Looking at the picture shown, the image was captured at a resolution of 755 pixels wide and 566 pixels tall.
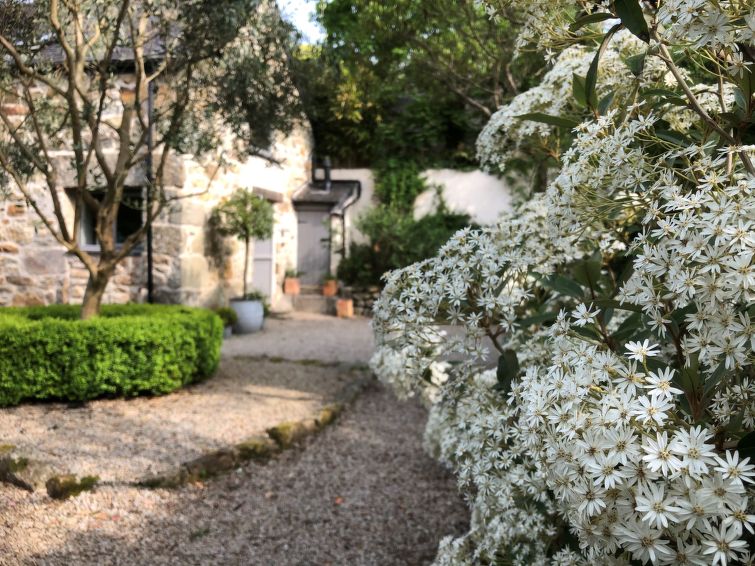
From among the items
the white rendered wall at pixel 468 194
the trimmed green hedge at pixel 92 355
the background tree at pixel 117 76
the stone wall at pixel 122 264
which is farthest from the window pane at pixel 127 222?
the white rendered wall at pixel 468 194

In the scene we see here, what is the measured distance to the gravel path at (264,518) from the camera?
2.58 m

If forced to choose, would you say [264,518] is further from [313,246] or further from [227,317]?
[313,246]

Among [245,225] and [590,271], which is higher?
[245,225]

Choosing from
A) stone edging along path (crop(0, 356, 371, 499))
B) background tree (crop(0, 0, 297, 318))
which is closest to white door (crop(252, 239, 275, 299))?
stone edging along path (crop(0, 356, 371, 499))

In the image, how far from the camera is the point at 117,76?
4.90 meters

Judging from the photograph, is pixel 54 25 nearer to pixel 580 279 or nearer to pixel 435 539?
pixel 580 279

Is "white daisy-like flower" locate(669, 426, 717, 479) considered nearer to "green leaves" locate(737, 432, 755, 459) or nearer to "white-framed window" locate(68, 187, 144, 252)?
"green leaves" locate(737, 432, 755, 459)

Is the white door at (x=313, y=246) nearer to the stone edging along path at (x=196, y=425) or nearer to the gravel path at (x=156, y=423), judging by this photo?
the stone edging along path at (x=196, y=425)

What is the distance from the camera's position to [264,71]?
4828mm

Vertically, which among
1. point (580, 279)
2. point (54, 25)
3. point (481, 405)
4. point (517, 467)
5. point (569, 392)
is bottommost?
point (517, 467)

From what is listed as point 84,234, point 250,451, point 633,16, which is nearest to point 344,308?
point 84,234

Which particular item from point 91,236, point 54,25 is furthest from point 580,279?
point 91,236

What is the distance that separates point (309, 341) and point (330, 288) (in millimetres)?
3733

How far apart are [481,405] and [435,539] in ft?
4.45
